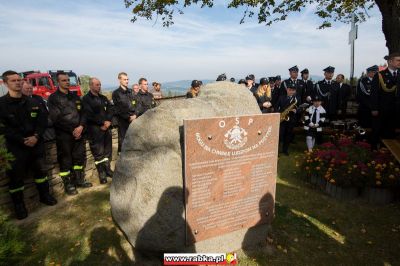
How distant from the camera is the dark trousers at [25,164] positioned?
464 centimetres

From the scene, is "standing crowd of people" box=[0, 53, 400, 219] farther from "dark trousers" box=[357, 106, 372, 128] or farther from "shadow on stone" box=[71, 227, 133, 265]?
"shadow on stone" box=[71, 227, 133, 265]

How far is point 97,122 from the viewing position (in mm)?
6066

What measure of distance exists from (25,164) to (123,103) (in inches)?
119

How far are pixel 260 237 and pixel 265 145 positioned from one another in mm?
1431

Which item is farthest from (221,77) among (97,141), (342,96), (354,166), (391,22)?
(354,166)

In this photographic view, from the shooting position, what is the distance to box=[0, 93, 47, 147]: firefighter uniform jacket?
4516 millimetres

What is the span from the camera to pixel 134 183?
3.40 metres

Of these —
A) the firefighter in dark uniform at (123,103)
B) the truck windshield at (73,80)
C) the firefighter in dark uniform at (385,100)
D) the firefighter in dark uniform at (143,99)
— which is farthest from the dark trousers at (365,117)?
the truck windshield at (73,80)

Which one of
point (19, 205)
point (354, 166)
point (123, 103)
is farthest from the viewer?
point (123, 103)

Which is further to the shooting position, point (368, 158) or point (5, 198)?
point (368, 158)

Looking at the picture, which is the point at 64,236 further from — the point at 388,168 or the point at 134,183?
the point at 388,168

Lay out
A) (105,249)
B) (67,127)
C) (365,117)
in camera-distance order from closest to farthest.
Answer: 1. (105,249)
2. (67,127)
3. (365,117)

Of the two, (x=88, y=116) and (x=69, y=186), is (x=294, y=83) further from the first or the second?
(x=69, y=186)

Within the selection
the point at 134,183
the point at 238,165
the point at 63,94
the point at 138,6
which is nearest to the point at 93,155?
the point at 63,94
